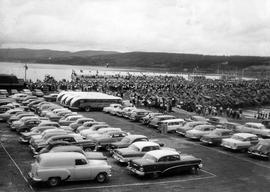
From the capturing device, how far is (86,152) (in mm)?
22125

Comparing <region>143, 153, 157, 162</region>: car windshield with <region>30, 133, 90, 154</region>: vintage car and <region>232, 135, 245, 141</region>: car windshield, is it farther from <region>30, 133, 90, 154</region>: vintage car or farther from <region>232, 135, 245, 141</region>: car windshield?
<region>232, 135, 245, 141</region>: car windshield

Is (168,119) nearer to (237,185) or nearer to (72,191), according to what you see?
(237,185)

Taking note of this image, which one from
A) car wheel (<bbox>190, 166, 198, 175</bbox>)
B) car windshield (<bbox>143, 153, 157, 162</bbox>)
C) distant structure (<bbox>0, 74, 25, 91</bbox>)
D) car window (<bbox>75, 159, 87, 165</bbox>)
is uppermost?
distant structure (<bbox>0, 74, 25, 91</bbox>)

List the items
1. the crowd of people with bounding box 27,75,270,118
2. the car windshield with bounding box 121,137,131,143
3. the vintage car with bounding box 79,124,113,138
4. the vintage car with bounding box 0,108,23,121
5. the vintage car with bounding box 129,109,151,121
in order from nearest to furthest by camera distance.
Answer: the car windshield with bounding box 121,137,131,143 → the vintage car with bounding box 79,124,113,138 → the vintage car with bounding box 0,108,23,121 → the vintage car with bounding box 129,109,151,121 → the crowd of people with bounding box 27,75,270,118

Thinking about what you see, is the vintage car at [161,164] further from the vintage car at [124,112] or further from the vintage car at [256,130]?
the vintage car at [124,112]

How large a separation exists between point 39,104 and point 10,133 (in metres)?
11.8

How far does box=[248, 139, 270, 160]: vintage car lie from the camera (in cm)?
2508

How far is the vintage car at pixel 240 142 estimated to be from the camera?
27.3 meters

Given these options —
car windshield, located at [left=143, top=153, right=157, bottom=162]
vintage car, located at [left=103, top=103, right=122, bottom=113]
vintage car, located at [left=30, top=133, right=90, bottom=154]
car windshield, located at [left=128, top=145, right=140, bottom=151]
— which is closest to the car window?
car windshield, located at [left=143, top=153, right=157, bottom=162]

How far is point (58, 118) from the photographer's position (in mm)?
35500

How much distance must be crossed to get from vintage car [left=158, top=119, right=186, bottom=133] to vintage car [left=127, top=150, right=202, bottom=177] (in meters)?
12.3

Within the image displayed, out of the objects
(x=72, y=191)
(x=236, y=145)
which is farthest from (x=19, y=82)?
(x=72, y=191)

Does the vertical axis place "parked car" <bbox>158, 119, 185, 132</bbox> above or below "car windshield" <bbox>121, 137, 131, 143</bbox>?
below

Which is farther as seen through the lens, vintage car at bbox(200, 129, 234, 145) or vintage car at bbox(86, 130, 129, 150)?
vintage car at bbox(200, 129, 234, 145)
